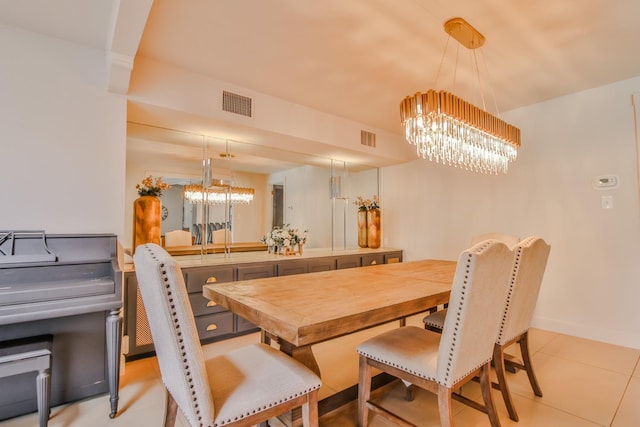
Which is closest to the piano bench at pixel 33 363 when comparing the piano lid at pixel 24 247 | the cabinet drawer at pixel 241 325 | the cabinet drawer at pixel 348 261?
the piano lid at pixel 24 247

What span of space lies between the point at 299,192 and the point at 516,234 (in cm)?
276

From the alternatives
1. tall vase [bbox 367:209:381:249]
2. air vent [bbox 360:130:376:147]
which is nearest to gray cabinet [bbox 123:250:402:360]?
tall vase [bbox 367:209:381:249]

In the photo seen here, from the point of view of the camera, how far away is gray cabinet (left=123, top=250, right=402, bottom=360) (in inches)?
104

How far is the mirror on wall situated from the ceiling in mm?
893

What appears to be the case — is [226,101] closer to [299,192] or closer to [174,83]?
[174,83]

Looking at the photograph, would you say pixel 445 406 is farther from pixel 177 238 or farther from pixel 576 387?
pixel 177 238

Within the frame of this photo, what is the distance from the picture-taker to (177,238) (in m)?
Result: 3.22

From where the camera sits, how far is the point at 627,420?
1.81m

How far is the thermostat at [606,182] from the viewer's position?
3041 millimetres

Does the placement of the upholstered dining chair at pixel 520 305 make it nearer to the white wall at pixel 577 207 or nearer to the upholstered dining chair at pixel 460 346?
the upholstered dining chair at pixel 460 346

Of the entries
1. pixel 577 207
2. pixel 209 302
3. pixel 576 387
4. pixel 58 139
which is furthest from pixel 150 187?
pixel 577 207

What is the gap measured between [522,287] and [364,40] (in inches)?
78.8

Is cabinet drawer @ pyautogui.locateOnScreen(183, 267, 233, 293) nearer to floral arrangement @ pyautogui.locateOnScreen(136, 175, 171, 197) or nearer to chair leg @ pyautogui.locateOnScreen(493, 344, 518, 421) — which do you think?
floral arrangement @ pyautogui.locateOnScreen(136, 175, 171, 197)

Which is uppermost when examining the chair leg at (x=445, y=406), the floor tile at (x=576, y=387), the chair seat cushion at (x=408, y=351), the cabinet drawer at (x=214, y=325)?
the chair seat cushion at (x=408, y=351)
